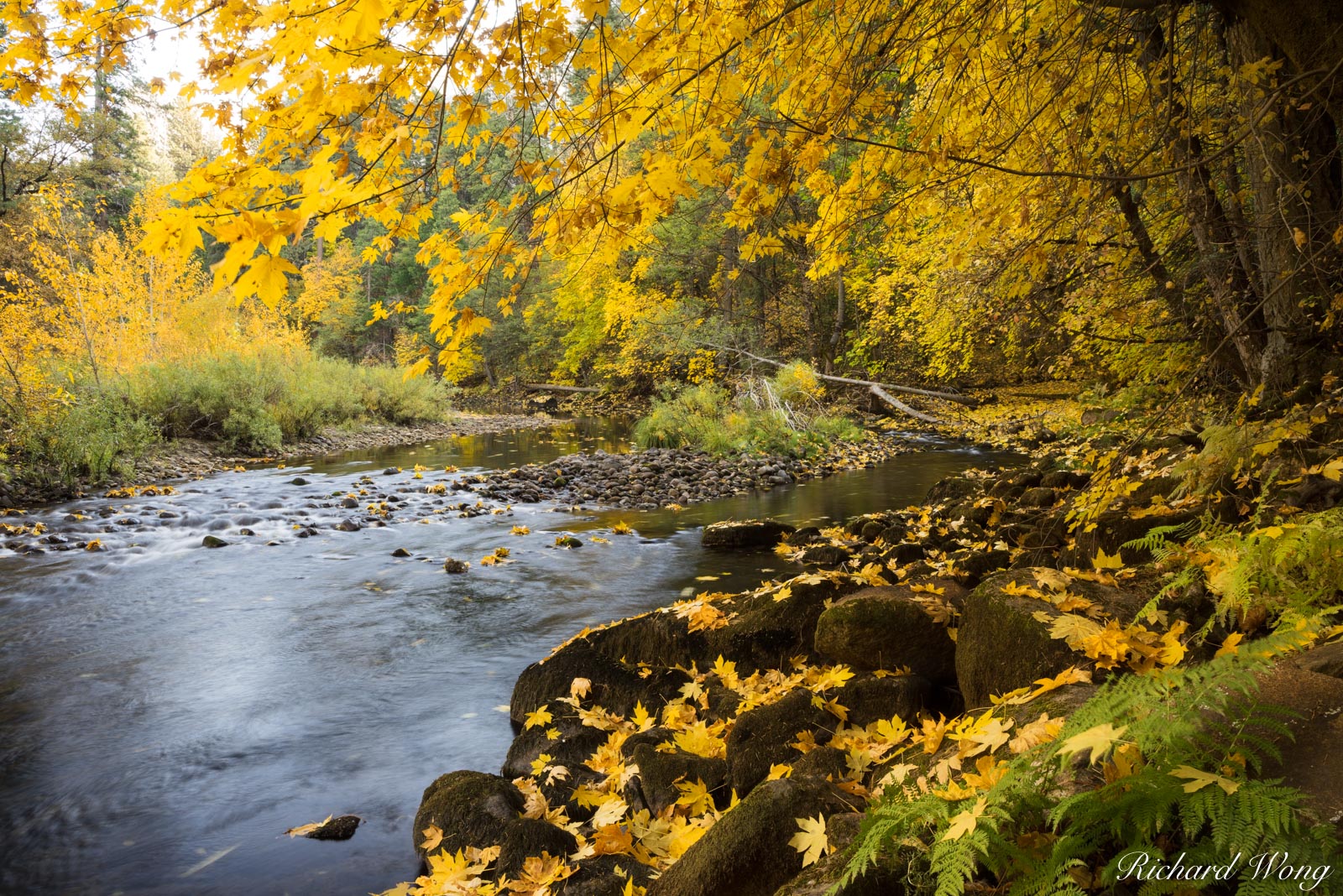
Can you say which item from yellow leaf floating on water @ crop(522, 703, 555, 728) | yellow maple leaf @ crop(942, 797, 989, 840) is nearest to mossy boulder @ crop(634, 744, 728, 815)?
yellow leaf floating on water @ crop(522, 703, 555, 728)

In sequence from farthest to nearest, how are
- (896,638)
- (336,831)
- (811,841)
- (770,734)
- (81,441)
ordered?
(81,441) → (896,638) → (336,831) → (770,734) → (811,841)

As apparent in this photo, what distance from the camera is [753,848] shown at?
2412 millimetres

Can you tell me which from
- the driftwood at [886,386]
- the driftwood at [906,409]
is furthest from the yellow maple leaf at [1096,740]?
the driftwood at [906,409]

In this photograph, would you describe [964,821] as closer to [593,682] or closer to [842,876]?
[842,876]

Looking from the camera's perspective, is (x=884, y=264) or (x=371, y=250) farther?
(x=884, y=264)

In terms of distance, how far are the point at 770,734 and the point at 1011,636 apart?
3.81 ft

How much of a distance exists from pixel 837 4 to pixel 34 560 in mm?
10110

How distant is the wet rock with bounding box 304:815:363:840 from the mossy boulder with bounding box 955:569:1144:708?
10.2 ft

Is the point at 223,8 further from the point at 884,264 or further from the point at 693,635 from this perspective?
the point at 884,264

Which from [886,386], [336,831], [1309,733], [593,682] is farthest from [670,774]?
[886,386]

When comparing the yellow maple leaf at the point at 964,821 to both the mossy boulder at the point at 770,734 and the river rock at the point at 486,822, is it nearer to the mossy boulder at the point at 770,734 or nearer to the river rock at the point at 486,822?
the mossy boulder at the point at 770,734

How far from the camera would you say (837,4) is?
13.1 ft

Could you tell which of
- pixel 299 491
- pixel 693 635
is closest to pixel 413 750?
pixel 693 635

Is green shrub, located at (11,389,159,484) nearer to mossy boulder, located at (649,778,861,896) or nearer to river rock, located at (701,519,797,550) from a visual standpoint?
river rock, located at (701,519,797,550)
